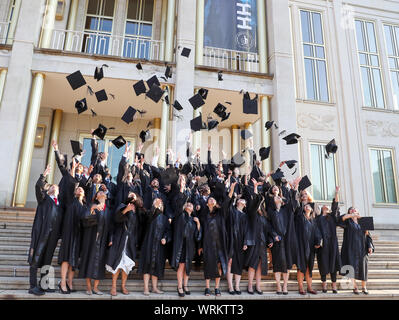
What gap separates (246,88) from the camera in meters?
10.3

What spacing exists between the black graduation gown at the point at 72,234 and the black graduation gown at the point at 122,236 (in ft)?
1.59

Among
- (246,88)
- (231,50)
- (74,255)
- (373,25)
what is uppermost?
(373,25)

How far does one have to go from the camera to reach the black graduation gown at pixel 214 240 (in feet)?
16.1

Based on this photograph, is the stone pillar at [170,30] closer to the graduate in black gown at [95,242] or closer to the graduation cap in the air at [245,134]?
the graduation cap in the air at [245,134]

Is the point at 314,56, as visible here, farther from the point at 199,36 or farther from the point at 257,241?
the point at 257,241

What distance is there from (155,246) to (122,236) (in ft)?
1.71

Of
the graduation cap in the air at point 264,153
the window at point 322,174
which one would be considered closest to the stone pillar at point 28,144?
the graduation cap in the air at point 264,153

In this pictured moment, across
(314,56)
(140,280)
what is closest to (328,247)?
(140,280)

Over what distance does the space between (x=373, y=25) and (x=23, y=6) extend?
509 inches

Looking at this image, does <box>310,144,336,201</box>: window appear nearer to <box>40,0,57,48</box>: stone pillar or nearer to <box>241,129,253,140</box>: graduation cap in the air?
<box>241,129,253,140</box>: graduation cap in the air

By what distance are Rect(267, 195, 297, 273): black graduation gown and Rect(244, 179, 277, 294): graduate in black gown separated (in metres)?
0.11

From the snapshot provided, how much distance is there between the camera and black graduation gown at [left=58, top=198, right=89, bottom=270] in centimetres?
459
